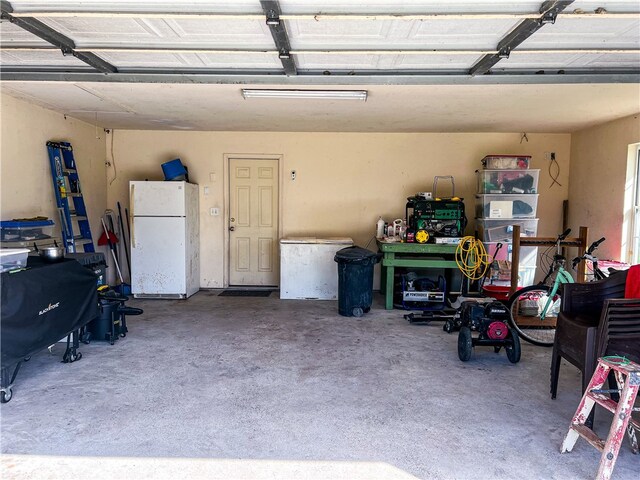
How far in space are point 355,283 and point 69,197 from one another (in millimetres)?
4151

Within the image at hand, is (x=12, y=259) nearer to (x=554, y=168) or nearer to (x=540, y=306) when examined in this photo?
(x=540, y=306)

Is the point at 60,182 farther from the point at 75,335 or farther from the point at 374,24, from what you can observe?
the point at 374,24

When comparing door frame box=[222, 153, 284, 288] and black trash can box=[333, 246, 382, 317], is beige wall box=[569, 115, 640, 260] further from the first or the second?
door frame box=[222, 153, 284, 288]

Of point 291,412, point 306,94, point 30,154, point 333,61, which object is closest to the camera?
point 291,412

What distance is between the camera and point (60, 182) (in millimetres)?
5199

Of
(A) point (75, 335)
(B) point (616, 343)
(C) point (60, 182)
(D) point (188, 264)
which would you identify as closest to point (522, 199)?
(B) point (616, 343)

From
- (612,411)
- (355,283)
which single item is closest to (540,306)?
(355,283)

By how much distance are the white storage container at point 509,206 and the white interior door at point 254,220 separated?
11.0ft

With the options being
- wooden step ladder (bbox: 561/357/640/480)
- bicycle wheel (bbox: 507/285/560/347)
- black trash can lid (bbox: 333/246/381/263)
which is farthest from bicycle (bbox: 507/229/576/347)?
wooden step ladder (bbox: 561/357/640/480)

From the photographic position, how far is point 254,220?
22.3 feet

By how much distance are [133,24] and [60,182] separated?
3274mm

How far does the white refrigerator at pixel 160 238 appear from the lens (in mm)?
5922

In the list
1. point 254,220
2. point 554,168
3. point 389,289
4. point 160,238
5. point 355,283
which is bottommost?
point 389,289

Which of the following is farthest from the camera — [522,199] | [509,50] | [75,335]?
[522,199]
